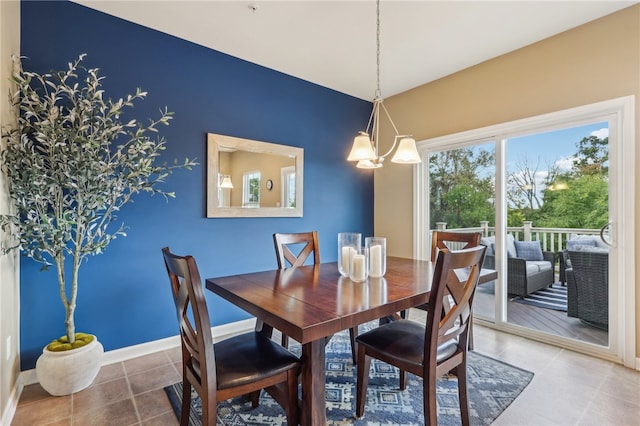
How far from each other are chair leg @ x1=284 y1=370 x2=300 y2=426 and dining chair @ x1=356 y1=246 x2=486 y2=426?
1.49ft

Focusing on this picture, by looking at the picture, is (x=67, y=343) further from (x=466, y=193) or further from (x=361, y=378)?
(x=466, y=193)

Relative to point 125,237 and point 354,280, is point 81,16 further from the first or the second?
point 354,280

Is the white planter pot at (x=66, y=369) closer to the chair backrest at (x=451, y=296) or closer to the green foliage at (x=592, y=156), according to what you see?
the chair backrest at (x=451, y=296)

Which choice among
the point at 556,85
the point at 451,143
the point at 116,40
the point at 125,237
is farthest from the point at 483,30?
the point at 125,237

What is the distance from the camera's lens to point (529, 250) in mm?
3018

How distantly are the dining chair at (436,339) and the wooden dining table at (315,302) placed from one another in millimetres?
160

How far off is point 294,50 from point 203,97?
3.24 ft

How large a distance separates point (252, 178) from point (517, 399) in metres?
2.82

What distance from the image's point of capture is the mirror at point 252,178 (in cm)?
298

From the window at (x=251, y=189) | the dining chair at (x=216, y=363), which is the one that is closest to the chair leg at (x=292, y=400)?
the dining chair at (x=216, y=363)

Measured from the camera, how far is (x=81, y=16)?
7.73 feet

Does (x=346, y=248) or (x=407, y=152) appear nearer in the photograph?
(x=346, y=248)

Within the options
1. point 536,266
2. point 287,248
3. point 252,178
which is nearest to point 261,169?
point 252,178

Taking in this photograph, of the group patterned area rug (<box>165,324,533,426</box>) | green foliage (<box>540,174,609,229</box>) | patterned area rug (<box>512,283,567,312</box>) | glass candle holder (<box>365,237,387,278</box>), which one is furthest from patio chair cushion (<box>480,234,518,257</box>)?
glass candle holder (<box>365,237,387,278</box>)
